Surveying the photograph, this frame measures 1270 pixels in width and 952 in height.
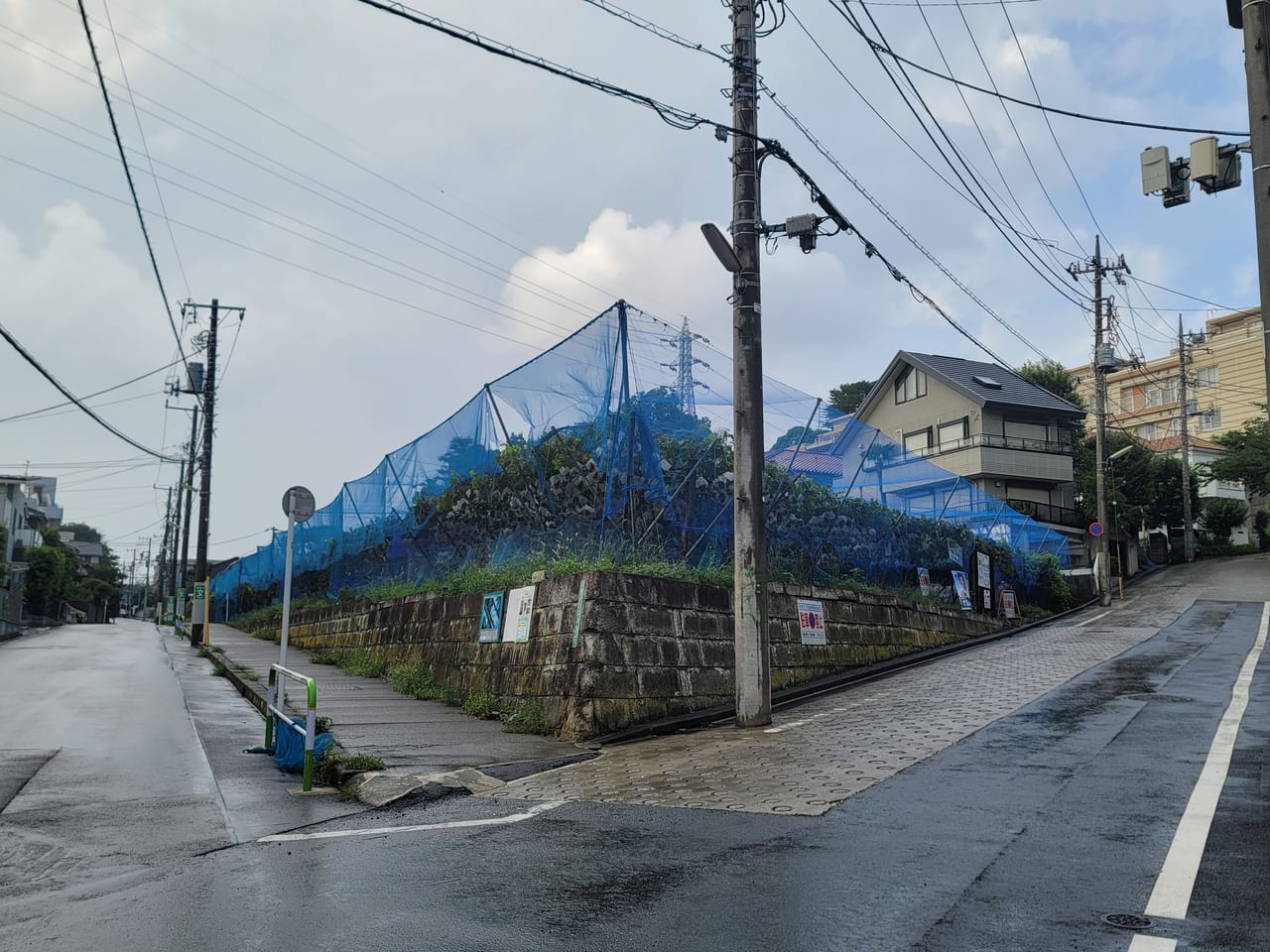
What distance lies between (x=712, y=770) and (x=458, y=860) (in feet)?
11.7

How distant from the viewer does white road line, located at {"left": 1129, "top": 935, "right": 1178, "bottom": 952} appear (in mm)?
3873

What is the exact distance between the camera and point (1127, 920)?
424 cm

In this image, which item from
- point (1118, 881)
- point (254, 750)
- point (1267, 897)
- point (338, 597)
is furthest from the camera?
point (338, 597)

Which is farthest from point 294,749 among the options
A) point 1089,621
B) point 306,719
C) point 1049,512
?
point 1049,512

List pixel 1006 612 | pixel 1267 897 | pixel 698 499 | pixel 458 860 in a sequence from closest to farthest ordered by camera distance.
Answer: pixel 1267 897
pixel 458 860
pixel 698 499
pixel 1006 612

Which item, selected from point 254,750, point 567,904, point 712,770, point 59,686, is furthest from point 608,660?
point 59,686

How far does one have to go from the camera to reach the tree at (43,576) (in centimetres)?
5119

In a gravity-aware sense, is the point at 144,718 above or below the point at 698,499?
below

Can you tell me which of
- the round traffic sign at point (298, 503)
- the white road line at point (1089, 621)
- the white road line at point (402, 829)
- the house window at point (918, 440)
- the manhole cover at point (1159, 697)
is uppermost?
the house window at point (918, 440)

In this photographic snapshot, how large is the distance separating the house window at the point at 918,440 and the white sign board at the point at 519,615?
34.9m

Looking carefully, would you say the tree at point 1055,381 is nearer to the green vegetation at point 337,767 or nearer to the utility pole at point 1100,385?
the utility pole at point 1100,385

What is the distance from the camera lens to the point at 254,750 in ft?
33.8

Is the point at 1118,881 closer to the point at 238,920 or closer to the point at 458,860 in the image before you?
the point at 458,860

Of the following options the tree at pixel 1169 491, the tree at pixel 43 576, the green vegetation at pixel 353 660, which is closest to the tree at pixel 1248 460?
the tree at pixel 1169 491
